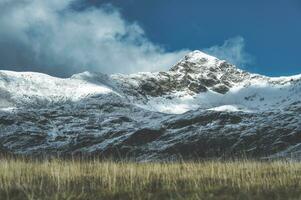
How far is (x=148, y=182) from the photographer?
14.8 m

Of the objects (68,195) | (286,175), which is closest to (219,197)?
(68,195)

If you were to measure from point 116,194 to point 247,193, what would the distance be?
8.57ft

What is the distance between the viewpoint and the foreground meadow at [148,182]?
42.0 feet

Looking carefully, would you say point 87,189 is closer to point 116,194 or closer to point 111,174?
point 116,194

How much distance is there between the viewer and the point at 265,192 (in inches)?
518

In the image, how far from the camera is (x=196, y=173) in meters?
16.6

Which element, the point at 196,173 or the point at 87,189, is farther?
the point at 196,173

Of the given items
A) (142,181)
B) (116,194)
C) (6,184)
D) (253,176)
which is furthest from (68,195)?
(253,176)

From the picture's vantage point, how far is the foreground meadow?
12.8 metres

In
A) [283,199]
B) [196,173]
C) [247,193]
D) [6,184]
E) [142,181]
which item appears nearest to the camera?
[283,199]

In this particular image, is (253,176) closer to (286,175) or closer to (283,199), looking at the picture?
(286,175)

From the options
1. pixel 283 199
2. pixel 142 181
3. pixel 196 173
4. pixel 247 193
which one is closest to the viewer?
pixel 283 199

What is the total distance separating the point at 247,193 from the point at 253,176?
8.97ft

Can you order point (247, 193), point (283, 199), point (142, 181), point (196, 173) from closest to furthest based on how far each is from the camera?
point (283, 199) < point (247, 193) < point (142, 181) < point (196, 173)
